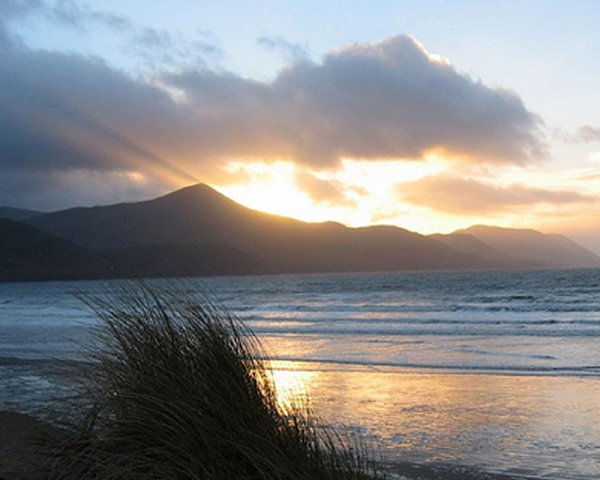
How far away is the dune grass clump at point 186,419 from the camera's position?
152 inches

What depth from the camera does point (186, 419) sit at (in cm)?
409

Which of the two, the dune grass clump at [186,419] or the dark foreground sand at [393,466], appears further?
the dark foreground sand at [393,466]

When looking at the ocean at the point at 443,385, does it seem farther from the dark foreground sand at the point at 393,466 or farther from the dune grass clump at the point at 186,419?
the dune grass clump at the point at 186,419

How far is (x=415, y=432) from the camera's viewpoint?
8.57 m

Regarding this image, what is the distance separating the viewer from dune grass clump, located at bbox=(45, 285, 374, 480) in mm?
3861

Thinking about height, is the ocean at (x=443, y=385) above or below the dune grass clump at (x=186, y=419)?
below

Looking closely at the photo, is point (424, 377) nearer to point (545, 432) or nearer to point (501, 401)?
point (501, 401)

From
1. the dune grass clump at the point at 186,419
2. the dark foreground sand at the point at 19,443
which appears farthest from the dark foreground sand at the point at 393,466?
the dune grass clump at the point at 186,419

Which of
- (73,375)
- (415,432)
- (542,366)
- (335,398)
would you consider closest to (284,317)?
(542,366)

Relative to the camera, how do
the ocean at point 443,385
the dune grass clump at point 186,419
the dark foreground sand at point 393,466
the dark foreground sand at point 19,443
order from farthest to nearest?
the ocean at point 443,385 < the dark foreground sand at point 393,466 < the dark foreground sand at point 19,443 < the dune grass clump at point 186,419

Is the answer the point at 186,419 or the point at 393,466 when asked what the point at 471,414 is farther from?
the point at 186,419

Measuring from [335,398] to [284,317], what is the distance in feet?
83.1

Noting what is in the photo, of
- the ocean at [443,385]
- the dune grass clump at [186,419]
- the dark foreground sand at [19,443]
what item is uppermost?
the dune grass clump at [186,419]

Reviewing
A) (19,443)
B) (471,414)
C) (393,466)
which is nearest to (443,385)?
(471,414)
